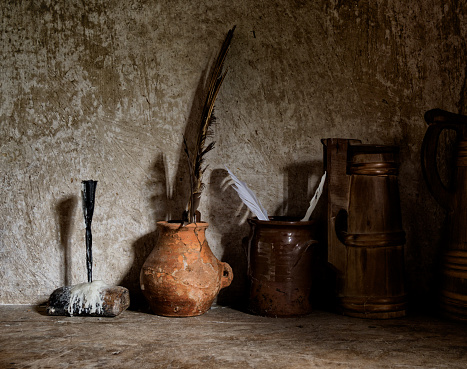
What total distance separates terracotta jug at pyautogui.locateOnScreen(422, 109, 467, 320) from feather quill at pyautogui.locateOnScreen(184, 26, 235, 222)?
749mm

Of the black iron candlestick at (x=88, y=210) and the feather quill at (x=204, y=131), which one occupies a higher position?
the feather quill at (x=204, y=131)

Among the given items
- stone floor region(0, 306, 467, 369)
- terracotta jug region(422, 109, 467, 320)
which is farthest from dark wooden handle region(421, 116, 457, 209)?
stone floor region(0, 306, 467, 369)

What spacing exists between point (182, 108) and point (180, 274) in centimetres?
64

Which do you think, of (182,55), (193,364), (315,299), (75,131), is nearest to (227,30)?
(182,55)

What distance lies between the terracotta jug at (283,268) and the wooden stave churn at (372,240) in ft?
0.44

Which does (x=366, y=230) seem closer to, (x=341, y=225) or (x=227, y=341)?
(x=341, y=225)

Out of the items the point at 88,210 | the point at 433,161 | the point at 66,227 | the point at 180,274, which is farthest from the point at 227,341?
the point at 433,161

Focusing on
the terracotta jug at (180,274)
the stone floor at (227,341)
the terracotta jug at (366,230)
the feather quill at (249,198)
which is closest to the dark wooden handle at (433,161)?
the terracotta jug at (366,230)

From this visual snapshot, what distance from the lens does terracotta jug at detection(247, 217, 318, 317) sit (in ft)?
5.10

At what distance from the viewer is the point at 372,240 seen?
1.55 metres

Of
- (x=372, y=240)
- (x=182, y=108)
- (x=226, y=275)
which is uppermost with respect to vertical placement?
Result: (x=182, y=108)

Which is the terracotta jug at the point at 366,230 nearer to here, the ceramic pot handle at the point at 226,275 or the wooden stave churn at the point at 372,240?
the wooden stave churn at the point at 372,240

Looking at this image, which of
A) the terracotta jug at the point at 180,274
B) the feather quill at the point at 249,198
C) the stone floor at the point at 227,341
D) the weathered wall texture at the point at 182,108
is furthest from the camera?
the weathered wall texture at the point at 182,108

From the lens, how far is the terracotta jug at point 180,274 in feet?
4.94
